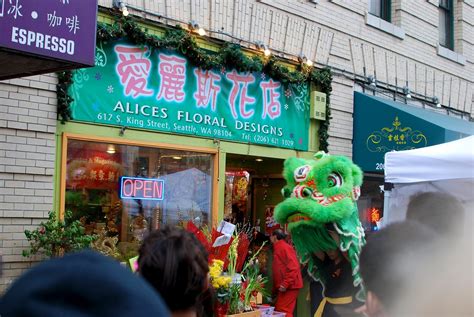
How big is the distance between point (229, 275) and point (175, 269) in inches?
139

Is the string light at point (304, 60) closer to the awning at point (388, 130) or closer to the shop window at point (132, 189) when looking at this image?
the awning at point (388, 130)

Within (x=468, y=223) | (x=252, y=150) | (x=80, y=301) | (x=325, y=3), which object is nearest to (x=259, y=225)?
(x=252, y=150)

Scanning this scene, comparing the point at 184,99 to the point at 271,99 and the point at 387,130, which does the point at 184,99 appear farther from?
the point at 387,130

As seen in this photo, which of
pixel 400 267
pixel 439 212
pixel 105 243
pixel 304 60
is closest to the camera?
pixel 400 267

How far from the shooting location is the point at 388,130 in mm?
9891

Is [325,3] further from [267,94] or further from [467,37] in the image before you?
[467,37]

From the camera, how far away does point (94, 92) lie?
689cm

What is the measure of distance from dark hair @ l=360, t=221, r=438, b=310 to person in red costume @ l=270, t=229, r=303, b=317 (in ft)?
19.6

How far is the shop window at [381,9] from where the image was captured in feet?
37.2

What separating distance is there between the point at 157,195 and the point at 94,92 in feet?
5.04

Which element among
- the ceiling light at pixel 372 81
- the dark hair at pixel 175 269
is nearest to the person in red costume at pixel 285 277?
the ceiling light at pixel 372 81

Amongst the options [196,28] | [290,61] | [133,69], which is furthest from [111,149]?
[290,61]

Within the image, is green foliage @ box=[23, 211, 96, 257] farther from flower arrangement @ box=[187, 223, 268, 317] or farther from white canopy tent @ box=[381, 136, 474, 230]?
white canopy tent @ box=[381, 136, 474, 230]

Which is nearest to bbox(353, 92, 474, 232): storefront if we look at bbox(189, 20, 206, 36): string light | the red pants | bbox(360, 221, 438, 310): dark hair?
the red pants
